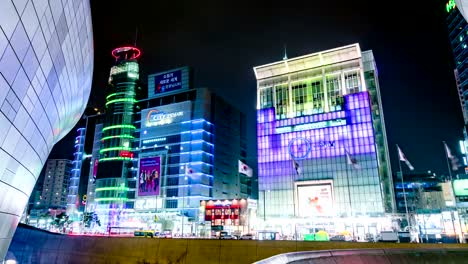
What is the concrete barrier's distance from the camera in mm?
22398

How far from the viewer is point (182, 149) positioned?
115062 mm

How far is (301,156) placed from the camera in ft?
289

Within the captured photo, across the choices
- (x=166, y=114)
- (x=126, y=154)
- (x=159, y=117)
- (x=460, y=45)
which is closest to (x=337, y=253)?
(x=166, y=114)

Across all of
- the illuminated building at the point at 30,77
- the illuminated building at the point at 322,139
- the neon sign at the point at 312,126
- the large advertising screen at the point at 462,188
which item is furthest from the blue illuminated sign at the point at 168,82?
the illuminated building at the point at 30,77

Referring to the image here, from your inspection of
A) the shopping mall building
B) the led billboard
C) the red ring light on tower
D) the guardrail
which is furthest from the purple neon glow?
the red ring light on tower

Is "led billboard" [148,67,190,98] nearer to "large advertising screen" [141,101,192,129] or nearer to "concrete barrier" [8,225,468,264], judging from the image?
"large advertising screen" [141,101,192,129]

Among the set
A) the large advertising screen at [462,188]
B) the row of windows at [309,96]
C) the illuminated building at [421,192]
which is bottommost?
the large advertising screen at [462,188]

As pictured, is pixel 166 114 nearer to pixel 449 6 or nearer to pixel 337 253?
pixel 337 253

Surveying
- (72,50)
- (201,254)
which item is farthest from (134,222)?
(72,50)

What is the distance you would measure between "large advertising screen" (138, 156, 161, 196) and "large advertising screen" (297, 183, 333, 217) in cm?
4945

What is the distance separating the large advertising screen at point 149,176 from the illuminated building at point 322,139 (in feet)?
125

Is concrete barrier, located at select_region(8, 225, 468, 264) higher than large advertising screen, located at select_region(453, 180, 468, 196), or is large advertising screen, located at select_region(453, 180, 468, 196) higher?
large advertising screen, located at select_region(453, 180, 468, 196)

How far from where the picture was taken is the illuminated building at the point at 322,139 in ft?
266

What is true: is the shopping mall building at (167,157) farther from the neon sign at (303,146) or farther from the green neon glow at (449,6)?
the green neon glow at (449,6)
